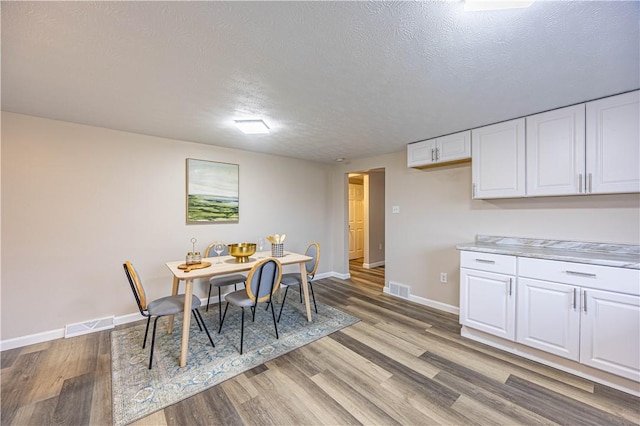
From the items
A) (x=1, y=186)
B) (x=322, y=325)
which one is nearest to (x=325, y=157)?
(x=322, y=325)

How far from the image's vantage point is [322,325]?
114 inches

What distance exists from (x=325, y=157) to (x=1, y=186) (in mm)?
3762

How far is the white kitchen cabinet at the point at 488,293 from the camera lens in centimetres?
237

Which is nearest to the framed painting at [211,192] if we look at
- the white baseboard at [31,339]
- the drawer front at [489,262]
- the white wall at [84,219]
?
the white wall at [84,219]

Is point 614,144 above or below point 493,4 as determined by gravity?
below

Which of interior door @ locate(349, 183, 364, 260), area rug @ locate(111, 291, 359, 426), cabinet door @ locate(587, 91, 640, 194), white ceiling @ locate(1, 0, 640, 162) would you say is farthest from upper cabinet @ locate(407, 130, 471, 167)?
interior door @ locate(349, 183, 364, 260)

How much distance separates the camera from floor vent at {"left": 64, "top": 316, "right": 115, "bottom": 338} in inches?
104

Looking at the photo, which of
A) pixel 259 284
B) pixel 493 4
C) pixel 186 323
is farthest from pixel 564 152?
pixel 186 323

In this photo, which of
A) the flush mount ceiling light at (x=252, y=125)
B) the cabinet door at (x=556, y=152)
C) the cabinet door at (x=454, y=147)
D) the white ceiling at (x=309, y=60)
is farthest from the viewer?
the cabinet door at (x=454, y=147)

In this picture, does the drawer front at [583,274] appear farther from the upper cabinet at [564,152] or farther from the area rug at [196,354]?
the area rug at [196,354]

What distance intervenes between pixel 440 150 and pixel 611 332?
219cm

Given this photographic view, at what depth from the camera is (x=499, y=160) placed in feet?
8.85

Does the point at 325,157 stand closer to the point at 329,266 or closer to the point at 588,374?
the point at 329,266

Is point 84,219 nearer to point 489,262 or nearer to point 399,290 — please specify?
point 399,290
